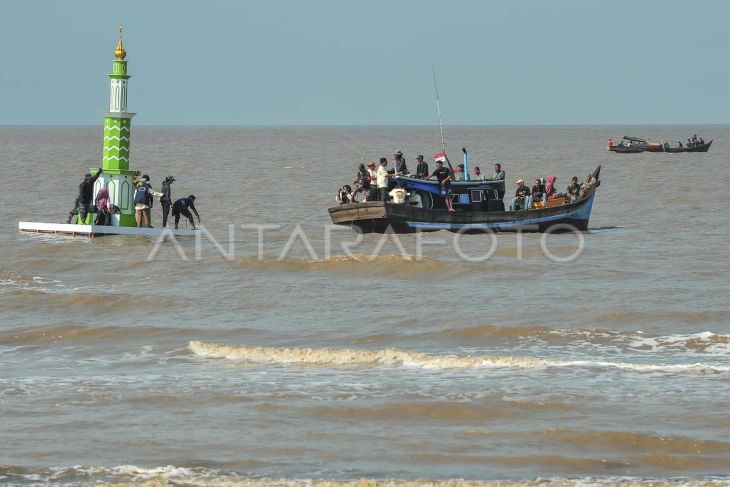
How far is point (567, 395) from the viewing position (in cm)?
1514

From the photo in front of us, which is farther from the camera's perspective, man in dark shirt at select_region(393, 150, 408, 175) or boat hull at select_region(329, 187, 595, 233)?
man in dark shirt at select_region(393, 150, 408, 175)

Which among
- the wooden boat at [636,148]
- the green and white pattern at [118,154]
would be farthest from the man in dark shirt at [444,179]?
the wooden boat at [636,148]

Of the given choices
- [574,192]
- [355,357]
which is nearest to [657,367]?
[355,357]

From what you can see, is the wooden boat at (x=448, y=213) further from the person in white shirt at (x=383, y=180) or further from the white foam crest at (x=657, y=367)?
the white foam crest at (x=657, y=367)

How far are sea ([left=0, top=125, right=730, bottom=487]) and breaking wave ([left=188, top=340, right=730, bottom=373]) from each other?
43 mm

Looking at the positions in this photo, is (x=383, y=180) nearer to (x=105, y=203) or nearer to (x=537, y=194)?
(x=537, y=194)

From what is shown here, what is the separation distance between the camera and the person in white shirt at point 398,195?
33.0 metres

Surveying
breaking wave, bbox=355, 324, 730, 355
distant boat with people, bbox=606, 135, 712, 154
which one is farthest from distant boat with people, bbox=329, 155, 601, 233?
distant boat with people, bbox=606, 135, 712, 154

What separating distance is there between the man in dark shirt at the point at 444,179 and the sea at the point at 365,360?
98cm

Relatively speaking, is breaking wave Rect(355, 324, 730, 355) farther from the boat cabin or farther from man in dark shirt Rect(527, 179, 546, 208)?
man in dark shirt Rect(527, 179, 546, 208)

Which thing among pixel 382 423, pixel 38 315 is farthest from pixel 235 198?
pixel 382 423

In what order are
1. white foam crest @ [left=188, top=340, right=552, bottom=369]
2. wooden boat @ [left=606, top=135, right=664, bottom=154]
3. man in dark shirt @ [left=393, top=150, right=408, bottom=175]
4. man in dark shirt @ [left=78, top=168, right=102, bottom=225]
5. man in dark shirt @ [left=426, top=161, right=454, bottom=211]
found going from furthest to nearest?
wooden boat @ [left=606, top=135, right=664, bottom=154]
man in dark shirt @ [left=393, top=150, right=408, bottom=175]
man in dark shirt @ [left=426, top=161, right=454, bottom=211]
man in dark shirt @ [left=78, top=168, right=102, bottom=225]
white foam crest @ [left=188, top=340, right=552, bottom=369]

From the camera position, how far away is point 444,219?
1324 inches

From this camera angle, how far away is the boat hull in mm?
32969
